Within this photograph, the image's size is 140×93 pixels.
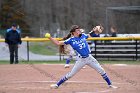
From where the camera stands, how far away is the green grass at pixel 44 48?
29.9 meters

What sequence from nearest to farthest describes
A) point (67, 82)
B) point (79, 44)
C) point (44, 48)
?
1. point (79, 44)
2. point (67, 82)
3. point (44, 48)

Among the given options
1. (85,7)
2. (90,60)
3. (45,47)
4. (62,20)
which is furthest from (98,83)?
(62,20)

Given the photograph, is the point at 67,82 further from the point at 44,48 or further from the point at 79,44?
the point at 44,48

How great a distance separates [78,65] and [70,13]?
3629 cm

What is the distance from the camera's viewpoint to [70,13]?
160 ft

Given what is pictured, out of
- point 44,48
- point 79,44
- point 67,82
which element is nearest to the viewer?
point 79,44

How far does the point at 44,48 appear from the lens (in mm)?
31219

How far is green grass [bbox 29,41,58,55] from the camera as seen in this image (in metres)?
29.9

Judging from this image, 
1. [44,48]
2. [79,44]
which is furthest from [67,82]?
[44,48]

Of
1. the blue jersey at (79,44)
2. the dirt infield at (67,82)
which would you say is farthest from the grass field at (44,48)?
the blue jersey at (79,44)

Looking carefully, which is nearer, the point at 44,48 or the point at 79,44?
the point at 79,44

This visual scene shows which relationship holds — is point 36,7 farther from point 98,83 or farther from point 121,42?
point 98,83

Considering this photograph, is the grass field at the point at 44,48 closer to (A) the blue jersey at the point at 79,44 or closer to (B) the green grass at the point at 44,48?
(B) the green grass at the point at 44,48

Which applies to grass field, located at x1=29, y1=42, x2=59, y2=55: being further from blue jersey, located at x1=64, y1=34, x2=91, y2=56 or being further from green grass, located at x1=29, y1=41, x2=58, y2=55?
blue jersey, located at x1=64, y1=34, x2=91, y2=56
